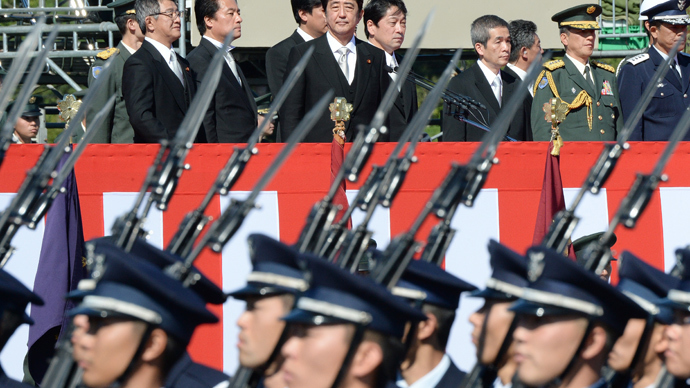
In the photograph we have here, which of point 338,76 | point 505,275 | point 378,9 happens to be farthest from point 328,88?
point 505,275

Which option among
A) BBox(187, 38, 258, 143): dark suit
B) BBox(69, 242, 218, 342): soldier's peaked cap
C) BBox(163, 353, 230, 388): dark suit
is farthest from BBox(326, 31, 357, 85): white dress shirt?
BBox(69, 242, 218, 342): soldier's peaked cap

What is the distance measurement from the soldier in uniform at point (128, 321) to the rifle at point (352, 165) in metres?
0.80

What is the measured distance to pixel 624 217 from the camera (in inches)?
169

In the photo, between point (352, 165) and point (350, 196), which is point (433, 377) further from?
point (350, 196)

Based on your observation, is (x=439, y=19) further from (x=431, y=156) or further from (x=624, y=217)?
(x=624, y=217)

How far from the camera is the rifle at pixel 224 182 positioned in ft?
15.6

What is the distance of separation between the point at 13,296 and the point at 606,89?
490 centimetres

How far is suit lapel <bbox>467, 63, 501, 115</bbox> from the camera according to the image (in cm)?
817

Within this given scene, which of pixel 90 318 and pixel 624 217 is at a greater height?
pixel 624 217

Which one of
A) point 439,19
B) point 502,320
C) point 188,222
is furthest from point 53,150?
point 439,19

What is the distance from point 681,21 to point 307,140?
2.82 meters

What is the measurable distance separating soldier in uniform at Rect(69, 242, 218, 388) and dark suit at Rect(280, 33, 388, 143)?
3238 millimetres

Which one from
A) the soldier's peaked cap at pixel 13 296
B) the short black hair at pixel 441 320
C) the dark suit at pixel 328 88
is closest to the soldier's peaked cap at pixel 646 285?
the short black hair at pixel 441 320

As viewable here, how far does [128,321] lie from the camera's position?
408 cm
